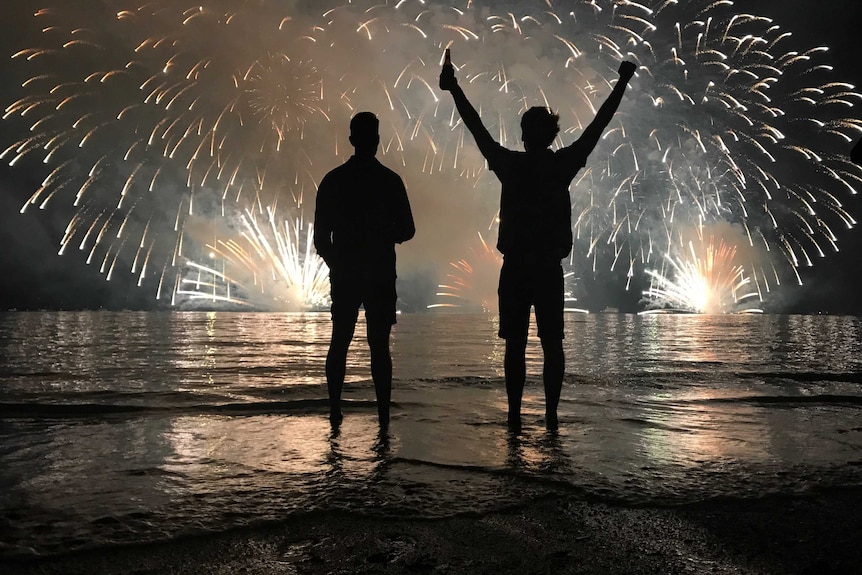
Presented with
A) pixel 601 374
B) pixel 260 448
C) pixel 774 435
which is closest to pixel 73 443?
pixel 260 448

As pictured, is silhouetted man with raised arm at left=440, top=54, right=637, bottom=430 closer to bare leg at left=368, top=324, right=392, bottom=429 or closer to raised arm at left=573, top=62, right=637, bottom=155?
raised arm at left=573, top=62, right=637, bottom=155

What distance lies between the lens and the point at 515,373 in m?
4.32

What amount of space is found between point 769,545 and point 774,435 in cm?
230

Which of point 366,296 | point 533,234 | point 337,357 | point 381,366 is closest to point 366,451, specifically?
point 381,366

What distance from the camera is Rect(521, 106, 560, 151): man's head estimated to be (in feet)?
14.5

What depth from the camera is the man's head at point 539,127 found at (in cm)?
441

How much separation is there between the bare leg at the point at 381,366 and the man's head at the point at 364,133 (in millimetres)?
1341

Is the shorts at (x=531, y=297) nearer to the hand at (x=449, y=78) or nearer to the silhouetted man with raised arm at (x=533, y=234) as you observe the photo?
the silhouetted man with raised arm at (x=533, y=234)

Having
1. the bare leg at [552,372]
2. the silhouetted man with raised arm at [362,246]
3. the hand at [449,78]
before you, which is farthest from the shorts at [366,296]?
the hand at [449,78]

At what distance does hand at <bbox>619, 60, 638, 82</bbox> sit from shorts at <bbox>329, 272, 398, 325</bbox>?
2.37 meters

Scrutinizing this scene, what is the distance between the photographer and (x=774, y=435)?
3930 mm

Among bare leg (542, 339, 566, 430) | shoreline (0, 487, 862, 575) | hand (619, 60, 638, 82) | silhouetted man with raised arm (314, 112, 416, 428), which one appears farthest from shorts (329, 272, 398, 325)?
hand (619, 60, 638, 82)

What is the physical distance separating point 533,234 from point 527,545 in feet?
8.66

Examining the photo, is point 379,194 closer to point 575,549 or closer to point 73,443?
point 73,443
